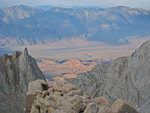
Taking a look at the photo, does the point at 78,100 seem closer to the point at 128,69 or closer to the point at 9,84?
the point at 9,84

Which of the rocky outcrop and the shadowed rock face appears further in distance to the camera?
the rocky outcrop

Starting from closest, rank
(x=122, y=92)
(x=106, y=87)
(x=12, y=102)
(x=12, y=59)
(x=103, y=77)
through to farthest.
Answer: (x=12, y=102) < (x=12, y=59) < (x=122, y=92) < (x=106, y=87) < (x=103, y=77)

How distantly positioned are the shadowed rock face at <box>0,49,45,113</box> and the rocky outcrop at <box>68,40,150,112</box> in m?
17.9

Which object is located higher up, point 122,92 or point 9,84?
point 9,84

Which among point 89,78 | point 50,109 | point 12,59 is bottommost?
point 89,78

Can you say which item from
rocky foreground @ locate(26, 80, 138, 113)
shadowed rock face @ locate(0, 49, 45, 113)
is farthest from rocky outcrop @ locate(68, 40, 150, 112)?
rocky foreground @ locate(26, 80, 138, 113)

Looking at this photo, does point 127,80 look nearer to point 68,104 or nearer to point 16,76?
point 16,76

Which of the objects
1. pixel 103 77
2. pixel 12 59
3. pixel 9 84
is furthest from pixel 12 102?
pixel 103 77

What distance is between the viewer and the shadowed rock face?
30.4 m

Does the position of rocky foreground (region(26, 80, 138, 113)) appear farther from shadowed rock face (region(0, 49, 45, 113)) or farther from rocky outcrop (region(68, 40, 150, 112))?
rocky outcrop (region(68, 40, 150, 112))

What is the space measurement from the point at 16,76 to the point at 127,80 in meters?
29.6

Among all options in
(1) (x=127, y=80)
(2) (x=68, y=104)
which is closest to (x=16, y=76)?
(2) (x=68, y=104)

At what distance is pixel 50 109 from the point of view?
15016 mm

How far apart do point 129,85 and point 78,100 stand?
3956cm
